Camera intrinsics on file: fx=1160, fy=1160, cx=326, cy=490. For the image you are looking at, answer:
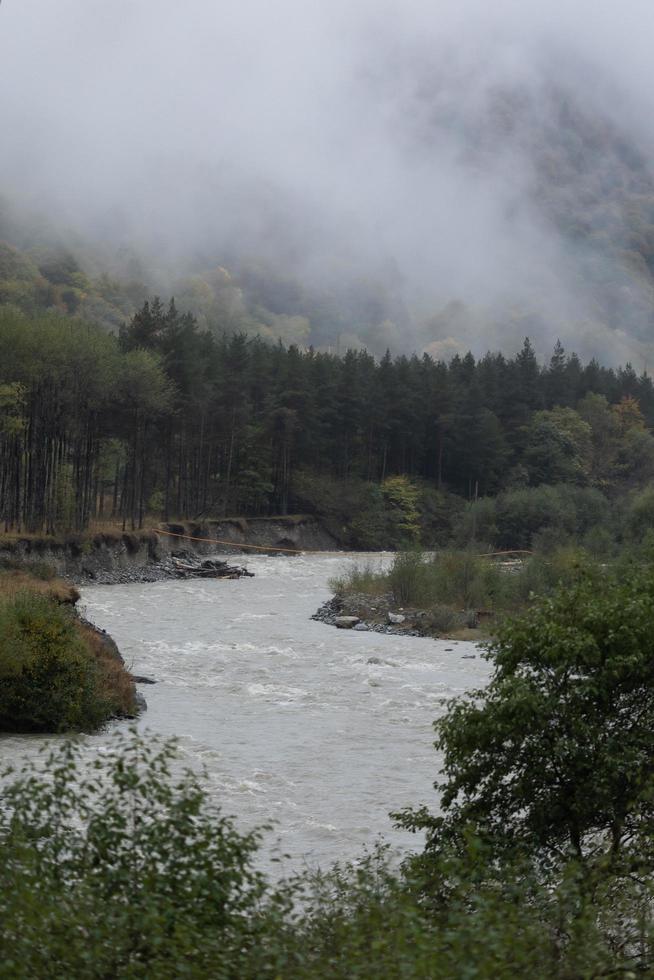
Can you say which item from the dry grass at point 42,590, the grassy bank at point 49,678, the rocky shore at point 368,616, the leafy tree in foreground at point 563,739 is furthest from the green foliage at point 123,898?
the rocky shore at point 368,616

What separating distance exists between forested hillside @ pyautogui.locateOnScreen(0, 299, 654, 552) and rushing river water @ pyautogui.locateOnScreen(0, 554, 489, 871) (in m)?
18.4

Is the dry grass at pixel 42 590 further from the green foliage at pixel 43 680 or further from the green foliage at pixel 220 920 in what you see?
the green foliage at pixel 220 920

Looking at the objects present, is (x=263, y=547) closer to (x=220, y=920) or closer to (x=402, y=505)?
(x=402, y=505)

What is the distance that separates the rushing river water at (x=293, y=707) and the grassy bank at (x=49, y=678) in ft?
3.06

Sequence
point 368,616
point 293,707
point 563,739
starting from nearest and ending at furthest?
point 563,739, point 293,707, point 368,616

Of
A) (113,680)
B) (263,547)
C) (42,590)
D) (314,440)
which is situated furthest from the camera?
(314,440)

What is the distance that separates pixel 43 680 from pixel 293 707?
7.86 metres

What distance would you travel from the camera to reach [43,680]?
89.9ft

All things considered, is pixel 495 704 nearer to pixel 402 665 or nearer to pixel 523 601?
pixel 402 665

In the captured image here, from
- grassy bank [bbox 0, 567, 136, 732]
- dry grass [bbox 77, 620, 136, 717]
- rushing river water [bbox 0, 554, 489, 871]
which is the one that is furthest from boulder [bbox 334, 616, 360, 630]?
grassy bank [bbox 0, 567, 136, 732]

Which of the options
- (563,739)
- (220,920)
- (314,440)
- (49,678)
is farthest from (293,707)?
(314,440)

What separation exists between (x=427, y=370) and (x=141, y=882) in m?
118

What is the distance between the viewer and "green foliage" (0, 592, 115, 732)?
2681 cm

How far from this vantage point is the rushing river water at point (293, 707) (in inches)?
877
